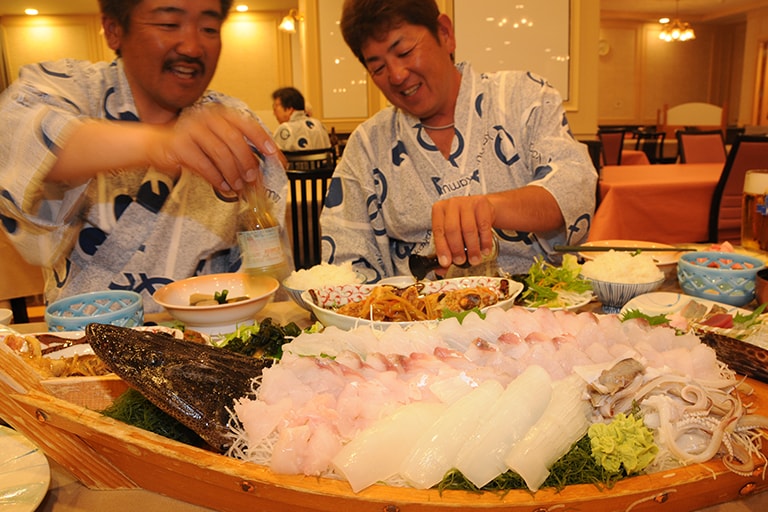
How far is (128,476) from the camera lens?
0.91 meters

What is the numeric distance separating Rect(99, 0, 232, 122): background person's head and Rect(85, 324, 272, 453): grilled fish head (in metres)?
1.24

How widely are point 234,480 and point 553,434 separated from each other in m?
0.46

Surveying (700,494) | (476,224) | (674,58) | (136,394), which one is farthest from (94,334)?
(674,58)

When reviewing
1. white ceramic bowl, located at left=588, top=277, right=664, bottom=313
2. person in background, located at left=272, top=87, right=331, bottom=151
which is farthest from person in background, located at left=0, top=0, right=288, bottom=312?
person in background, located at left=272, top=87, right=331, bottom=151

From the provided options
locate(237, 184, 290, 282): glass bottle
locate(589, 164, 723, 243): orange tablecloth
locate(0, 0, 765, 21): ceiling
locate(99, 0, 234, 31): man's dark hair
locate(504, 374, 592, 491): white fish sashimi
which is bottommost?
locate(589, 164, 723, 243): orange tablecloth

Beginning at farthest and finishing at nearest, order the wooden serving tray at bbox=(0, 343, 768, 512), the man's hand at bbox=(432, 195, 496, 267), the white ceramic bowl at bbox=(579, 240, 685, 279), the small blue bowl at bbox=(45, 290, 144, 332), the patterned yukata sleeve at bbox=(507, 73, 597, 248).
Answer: the patterned yukata sleeve at bbox=(507, 73, 597, 248), the white ceramic bowl at bbox=(579, 240, 685, 279), the man's hand at bbox=(432, 195, 496, 267), the small blue bowl at bbox=(45, 290, 144, 332), the wooden serving tray at bbox=(0, 343, 768, 512)

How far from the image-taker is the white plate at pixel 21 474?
2.73 ft

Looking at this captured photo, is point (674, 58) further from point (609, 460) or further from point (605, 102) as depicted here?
point (609, 460)

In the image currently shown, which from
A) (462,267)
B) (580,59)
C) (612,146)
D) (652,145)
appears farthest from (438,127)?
(652,145)

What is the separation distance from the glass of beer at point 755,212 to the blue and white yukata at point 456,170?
1.68ft

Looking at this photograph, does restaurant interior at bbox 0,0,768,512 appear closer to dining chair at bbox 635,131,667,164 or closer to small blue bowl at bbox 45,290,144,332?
dining chair at bbox 635,131,667,164

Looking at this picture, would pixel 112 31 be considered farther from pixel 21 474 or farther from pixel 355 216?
pixel 21 474

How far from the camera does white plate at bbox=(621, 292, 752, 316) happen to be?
147 cm

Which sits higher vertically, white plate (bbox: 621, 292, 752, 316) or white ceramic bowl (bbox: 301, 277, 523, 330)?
white ceramic bowl (bbox: 301, 277, 523, 330)
